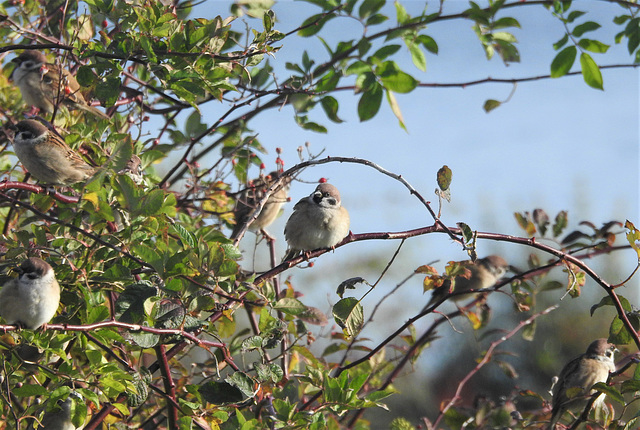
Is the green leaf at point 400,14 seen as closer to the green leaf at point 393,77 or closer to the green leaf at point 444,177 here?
the green leaf at point 393,77

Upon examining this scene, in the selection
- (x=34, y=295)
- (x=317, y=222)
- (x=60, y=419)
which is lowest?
(x=60, y=419)

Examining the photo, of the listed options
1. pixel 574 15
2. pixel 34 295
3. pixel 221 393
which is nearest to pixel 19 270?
pixel 34 295

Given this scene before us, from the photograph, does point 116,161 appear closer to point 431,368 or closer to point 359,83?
point 359,83

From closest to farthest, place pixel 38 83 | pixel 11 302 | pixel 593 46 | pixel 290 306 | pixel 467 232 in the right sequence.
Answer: pixel 467 232 < pixel 290 306 < pixel 11 302 < pixel 593 46 < pixel 38 83

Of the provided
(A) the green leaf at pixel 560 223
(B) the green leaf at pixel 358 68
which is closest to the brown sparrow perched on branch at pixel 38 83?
(B) the green leaf at pixel 358 68

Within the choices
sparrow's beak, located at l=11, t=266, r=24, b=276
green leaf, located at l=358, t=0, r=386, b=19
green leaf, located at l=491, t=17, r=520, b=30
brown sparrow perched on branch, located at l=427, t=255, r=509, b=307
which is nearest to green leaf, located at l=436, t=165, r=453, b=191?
green leaf, located at l=358, t=0, r=386, b=19

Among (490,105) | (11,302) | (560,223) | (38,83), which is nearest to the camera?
(11,302)

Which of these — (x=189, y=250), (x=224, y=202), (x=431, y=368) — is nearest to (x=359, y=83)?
(x=224, y=202)

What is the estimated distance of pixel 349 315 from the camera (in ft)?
7.25

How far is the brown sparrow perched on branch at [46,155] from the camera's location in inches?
121

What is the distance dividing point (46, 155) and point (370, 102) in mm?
1498

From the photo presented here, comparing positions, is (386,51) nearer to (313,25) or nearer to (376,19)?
(376,19)

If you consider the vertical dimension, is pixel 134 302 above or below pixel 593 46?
below

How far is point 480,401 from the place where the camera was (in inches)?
127
